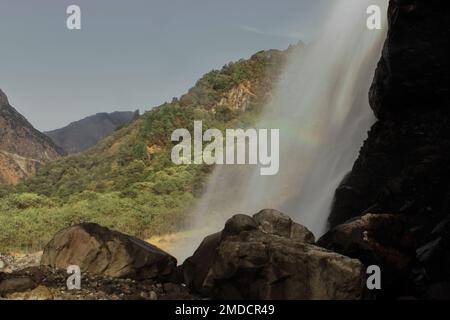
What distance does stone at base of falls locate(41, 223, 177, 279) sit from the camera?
16.7 m

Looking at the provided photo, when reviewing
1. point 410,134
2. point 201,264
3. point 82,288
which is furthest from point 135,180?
point 82,288

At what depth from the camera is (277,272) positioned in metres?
13.3

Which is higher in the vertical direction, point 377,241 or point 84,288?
point 377,241

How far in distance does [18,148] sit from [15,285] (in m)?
173

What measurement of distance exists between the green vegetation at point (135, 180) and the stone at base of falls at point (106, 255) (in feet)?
136

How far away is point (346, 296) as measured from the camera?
41.7 ft

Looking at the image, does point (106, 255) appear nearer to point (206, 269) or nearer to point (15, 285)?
point (15, 285)

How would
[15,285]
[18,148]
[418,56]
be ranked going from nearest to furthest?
[15,285], [418,56], [18,148]

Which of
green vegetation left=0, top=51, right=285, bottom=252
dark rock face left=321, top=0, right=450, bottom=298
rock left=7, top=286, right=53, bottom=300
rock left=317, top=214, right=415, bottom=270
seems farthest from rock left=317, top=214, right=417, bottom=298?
green vegetation left=0, top=51, right=285, bottom=252

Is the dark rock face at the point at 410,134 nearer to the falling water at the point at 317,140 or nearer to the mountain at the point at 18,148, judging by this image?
the falling water at the point at 317,140

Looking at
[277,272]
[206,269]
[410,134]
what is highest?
[410,134]

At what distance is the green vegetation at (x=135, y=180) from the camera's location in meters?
60.8

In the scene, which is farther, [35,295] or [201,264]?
[201,264]
